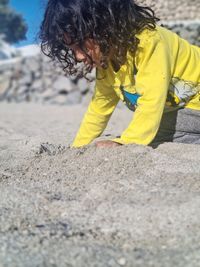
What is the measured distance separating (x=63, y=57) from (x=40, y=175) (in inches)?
30.5

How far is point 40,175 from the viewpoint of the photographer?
1788 millimetres

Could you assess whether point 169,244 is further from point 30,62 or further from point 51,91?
point 30,62

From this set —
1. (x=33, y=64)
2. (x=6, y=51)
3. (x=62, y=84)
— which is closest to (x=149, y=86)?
(x=62, y=84)

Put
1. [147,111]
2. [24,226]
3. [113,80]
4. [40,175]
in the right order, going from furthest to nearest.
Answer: [113,80], [147,111], [40,175], [24,226]

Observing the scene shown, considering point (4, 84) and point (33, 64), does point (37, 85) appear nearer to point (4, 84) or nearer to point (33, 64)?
point (33, 64)

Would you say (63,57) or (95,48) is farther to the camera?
(63,57)

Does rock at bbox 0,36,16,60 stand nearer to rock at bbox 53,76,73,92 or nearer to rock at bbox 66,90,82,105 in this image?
rock at bbox 53,76,73,92

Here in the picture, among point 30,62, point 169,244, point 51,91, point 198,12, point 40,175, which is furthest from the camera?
Result: point 30,62

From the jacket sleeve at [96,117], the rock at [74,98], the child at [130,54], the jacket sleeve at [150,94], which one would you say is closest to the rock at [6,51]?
the rock at [74,98]

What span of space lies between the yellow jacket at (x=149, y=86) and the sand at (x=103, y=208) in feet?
0.50

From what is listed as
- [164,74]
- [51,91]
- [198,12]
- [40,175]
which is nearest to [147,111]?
[164,74]

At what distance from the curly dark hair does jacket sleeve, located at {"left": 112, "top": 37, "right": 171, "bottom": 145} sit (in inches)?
3.9

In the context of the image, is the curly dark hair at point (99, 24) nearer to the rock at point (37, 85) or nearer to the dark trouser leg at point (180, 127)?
the dark trouser leg at point (180, 127)

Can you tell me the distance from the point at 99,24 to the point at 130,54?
7.4 inches
